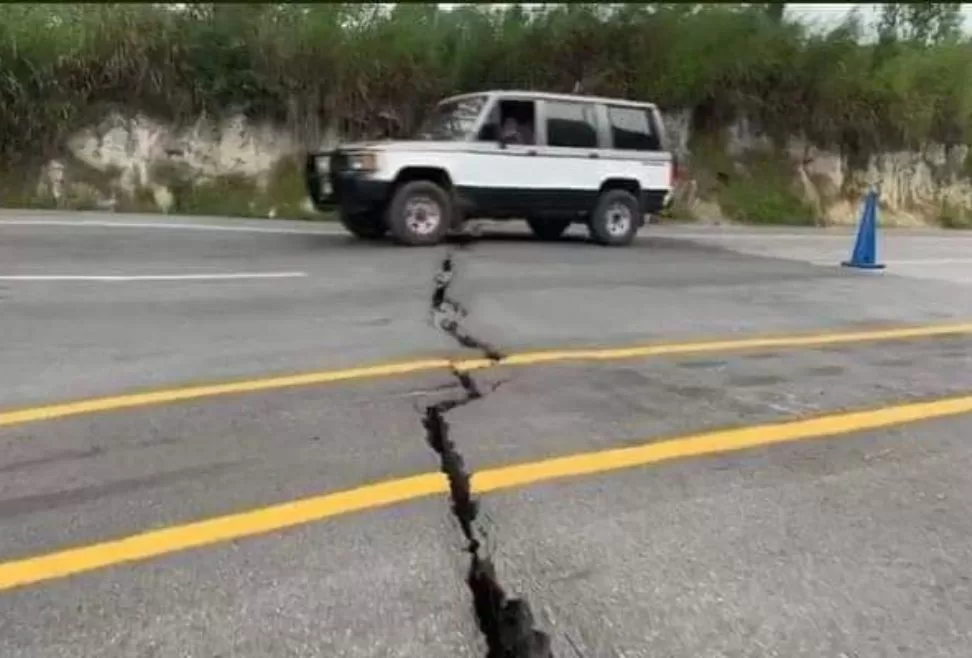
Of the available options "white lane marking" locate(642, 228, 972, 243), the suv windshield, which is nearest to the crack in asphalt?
the suv windshield

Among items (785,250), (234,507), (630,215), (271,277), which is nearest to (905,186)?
(785,250)

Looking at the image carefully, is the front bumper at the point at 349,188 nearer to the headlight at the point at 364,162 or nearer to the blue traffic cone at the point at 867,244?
the headlight at the point at 364,162

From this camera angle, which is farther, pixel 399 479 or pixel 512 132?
pixel 512 132

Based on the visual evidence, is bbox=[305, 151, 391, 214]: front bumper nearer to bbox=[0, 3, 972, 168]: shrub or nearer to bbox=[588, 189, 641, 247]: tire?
bbox=[588, 189, 641, 247]: tire

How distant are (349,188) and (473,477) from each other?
885cm

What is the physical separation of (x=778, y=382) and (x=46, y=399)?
153 inches

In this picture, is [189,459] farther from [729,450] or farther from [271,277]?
[271,277]

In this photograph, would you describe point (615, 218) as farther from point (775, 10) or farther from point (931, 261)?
point (775, 10)

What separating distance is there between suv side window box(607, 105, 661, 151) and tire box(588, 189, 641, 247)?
2.15 feet

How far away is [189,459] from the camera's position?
4.27m

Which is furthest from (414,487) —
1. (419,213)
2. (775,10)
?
(775,10)

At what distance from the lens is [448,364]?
6.11 m

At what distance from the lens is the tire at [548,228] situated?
14840 millimetres

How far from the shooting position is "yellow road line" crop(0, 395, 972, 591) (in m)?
3.33
